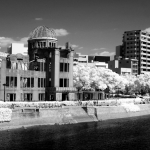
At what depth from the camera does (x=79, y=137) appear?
5475cm

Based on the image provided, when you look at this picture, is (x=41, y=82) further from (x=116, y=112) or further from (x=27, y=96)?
(x=116, y=112)

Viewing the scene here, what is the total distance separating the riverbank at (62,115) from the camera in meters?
62.2

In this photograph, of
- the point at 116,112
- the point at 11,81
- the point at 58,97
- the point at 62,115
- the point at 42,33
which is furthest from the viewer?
the point at 42,33

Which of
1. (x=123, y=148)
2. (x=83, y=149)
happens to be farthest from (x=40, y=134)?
(x=123, y=148)

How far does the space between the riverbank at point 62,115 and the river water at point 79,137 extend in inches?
98.1

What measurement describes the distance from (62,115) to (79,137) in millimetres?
15442

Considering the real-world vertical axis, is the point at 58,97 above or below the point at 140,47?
below

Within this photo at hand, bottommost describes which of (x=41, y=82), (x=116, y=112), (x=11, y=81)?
(x=116, y=112)

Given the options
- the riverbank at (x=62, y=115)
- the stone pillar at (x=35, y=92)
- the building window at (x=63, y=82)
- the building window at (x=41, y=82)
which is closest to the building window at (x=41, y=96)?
the stone pillar at (x=35, y=92)

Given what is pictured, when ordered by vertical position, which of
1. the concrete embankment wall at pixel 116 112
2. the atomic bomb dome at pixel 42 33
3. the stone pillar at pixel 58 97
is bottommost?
the concrete embankment wall at pixel 116 112

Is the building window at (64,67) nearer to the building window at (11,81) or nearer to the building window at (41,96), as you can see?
the building window at (41,96)

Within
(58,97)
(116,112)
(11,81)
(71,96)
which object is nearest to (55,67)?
(58,97)

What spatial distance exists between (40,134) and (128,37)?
501 ft

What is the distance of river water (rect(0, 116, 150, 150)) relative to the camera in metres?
48.4
